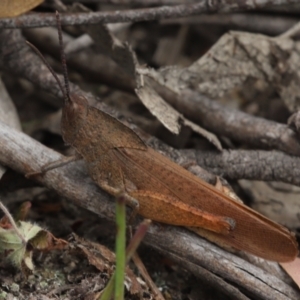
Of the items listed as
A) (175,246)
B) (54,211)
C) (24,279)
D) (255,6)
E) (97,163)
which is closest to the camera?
(24,279)

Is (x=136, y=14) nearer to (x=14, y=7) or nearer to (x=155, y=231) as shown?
(x=14, y=7)

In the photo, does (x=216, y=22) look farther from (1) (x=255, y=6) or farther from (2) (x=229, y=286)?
(2) (x=229, y=286)

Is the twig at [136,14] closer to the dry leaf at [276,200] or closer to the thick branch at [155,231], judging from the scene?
the thick branch at [155,231]

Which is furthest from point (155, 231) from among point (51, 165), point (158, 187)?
point (51, 165)

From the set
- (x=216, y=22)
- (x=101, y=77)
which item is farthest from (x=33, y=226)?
(x=216, y=22)

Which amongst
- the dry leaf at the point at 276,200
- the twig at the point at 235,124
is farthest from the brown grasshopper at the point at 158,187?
the twig at the point at 235,124

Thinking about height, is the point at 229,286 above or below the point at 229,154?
below

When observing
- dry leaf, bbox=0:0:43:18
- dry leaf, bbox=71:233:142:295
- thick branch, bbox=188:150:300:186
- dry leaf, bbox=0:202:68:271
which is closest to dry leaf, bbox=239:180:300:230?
thick branch, bbox=188:150:300:186
